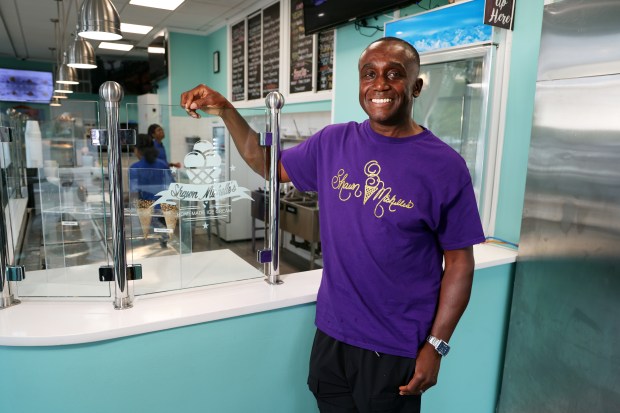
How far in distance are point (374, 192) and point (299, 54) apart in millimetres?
3957

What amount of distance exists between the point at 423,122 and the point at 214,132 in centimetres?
163

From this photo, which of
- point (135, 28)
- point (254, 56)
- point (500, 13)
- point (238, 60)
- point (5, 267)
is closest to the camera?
point (5, 267)

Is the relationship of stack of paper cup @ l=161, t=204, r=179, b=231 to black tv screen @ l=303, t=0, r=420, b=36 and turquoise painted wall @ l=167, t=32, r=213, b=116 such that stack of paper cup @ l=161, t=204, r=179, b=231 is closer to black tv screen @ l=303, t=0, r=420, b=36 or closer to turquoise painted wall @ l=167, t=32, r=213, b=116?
black tv screen @ l=303, t=0, r=420, b=36

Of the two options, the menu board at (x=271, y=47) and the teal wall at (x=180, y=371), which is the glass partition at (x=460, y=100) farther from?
the menu board at (x=271, y=47)

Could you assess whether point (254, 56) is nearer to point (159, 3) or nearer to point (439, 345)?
point (159, 3)

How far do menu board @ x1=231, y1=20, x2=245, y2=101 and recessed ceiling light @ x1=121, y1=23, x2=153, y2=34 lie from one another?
1501mm

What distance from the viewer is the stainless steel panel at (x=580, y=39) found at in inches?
60.5

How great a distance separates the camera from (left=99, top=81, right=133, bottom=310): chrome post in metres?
1.22

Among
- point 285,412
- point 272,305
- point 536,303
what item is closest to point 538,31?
point 536,303

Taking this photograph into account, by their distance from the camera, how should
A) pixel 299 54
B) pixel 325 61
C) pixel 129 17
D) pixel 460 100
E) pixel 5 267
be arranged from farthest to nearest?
pixel 129 17 < pixel 299 54 < pixel 325 61 < pixel 460 100 < pixel 5 267

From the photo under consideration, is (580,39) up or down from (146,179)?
up

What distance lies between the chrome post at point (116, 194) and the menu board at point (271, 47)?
164 inches

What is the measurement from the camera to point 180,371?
1.31 metres

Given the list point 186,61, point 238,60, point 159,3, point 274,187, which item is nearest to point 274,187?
point 274,187
